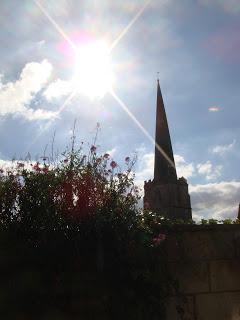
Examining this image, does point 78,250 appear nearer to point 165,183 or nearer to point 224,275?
point 224,275

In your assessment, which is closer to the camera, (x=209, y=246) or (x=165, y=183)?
(x=209, y=246)

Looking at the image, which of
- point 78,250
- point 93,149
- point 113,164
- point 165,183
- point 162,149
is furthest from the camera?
point 162,149

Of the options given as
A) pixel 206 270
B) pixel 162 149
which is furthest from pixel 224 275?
pixel 162 149

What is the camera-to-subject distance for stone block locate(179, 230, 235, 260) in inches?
221

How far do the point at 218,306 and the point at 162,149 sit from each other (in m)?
46.7

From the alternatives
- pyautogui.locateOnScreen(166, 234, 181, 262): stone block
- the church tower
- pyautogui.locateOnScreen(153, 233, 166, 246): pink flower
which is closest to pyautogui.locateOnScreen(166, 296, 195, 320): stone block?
pyautogui.locateOnScreen(166, 234, 181, 262): stone block

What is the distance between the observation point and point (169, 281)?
545cm

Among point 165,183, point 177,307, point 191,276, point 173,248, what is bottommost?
point 177,307

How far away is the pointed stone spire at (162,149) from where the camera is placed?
165 ft

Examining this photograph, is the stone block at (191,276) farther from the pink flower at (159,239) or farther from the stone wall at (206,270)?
the pink flower at (159,239)

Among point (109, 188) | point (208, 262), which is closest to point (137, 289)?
point (208, 262)

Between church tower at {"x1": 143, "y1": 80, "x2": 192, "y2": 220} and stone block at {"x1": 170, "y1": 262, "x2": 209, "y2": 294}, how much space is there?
137ft

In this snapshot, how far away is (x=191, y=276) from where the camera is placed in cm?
555

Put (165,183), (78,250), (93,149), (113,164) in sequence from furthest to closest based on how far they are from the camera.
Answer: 1. (165,183)
2. (93,149)
3. (113,164)
4. (78,250)
